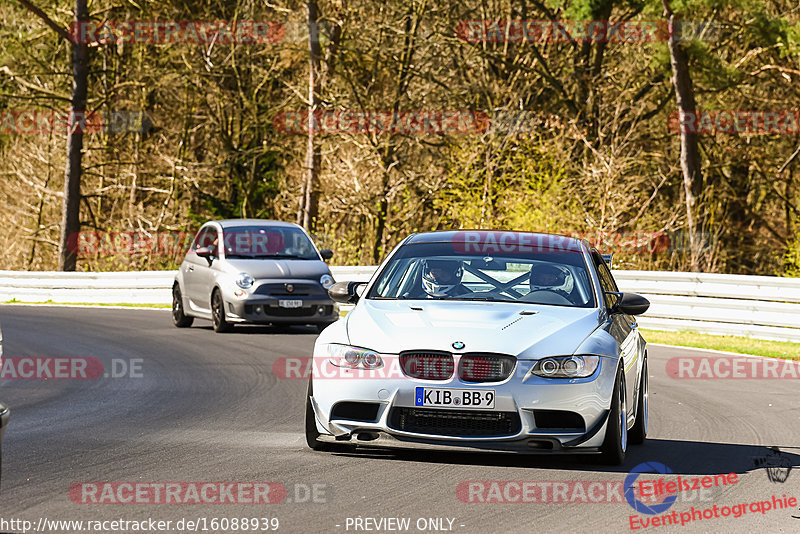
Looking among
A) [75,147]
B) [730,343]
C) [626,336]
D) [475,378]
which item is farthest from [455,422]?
[75,147]

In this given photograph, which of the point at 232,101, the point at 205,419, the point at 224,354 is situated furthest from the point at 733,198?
the point at 205,419

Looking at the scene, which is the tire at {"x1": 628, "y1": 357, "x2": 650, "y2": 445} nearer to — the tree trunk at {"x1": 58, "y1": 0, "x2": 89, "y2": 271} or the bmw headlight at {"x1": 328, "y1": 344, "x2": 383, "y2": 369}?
the bmw headlight at {"x1": 328, "y1": 344, "x2": 383, "y2": 369}

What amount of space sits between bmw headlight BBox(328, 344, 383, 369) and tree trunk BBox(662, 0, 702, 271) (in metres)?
24.4

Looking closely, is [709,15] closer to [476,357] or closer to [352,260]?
[352,260]

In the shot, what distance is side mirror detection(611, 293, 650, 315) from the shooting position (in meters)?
8.99

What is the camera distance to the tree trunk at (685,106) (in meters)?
32.2

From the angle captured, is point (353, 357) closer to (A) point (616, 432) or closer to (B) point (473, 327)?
(B) point (473, 327)

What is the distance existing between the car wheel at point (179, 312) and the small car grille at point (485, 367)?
1362 cm

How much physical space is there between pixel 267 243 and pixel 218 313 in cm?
159

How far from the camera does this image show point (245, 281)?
1911cm

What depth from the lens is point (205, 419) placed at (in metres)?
10.4

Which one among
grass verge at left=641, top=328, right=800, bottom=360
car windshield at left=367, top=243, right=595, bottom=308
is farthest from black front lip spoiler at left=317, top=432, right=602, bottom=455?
grass verge at left=641, top=328, right=800, bottom=360

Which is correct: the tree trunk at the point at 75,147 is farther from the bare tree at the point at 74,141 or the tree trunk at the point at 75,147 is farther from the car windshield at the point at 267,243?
the car windshield at the point at 267,243

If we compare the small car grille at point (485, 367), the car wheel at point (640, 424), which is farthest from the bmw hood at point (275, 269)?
the small car grille at point (485, 367)
